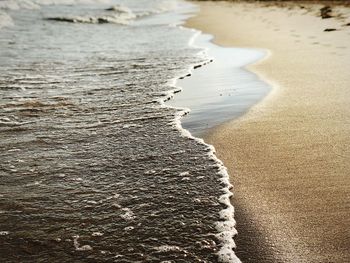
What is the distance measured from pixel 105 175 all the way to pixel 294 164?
1.48m

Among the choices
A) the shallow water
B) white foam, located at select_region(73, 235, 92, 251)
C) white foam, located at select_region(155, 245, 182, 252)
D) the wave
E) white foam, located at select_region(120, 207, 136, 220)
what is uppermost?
Answer: the wave

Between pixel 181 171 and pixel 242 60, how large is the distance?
17.0ft

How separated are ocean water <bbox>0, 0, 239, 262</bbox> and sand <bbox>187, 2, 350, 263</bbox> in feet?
0.57

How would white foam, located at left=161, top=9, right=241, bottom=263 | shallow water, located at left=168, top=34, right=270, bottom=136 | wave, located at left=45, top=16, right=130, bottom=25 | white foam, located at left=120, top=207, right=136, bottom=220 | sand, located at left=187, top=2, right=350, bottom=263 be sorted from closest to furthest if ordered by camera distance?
white foam, located at left=161, top=9, right=241, bottom=263
sand, located at left=187, top=2, right=350, bottom=263
white foam, located at left=120, top=207, right=136, bottom=220
shallow water, located at left=168, top=34, right=270, bottom=136
wave, located at left=45, top=16, right=130, bottom=25

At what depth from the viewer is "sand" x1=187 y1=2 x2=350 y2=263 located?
2422mm

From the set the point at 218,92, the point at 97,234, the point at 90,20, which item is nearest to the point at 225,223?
the point at 97,234

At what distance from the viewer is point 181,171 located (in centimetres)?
335

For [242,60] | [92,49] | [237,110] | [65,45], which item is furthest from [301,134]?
[65,45]

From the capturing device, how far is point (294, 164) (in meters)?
3.40

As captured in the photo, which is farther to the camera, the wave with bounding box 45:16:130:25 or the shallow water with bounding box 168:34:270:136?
the wave with bounding box 45:16:130:25

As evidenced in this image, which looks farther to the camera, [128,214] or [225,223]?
[128,214]

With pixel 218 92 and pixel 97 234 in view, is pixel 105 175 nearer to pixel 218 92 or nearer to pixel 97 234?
pixel 97 234

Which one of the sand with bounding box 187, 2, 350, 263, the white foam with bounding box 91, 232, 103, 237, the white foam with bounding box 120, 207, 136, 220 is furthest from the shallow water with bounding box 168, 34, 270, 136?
the white foam with bounding box 91, 232, 103, 237

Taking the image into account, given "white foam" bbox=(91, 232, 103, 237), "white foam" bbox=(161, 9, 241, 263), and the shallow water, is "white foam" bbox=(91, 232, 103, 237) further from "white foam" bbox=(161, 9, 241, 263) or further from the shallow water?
the shallow water
